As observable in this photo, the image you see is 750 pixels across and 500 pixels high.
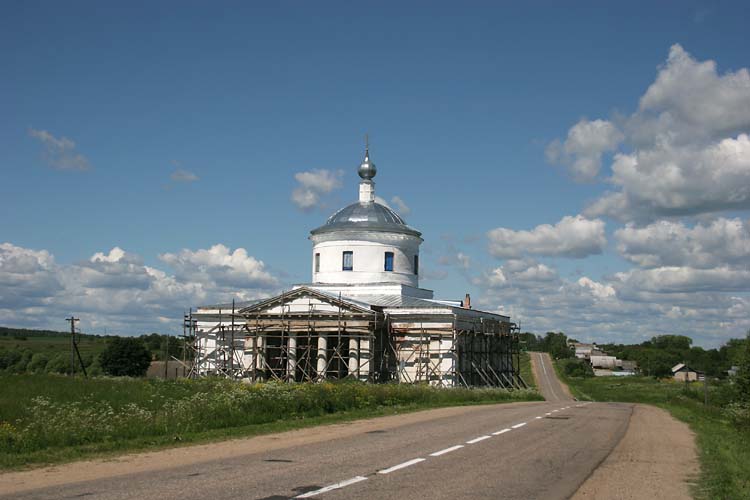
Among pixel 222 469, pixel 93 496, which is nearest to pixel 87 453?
pixel 222 469

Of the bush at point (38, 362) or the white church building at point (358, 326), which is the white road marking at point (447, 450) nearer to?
the white church building at point (358, 326)

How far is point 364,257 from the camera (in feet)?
174

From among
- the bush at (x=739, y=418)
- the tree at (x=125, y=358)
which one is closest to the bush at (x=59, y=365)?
the tree at (x=125, y=358)

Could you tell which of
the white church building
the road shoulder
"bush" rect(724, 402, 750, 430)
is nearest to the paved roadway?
the road shoulder

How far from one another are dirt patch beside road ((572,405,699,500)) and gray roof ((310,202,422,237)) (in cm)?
3327

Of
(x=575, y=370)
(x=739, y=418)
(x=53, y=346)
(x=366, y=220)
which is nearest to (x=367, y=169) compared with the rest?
(x=366, y=220)

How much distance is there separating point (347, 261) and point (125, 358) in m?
35.2

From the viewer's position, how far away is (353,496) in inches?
389

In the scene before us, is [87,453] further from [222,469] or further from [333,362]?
[333,362]

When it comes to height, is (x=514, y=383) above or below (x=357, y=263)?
below

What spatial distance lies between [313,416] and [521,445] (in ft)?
25.2

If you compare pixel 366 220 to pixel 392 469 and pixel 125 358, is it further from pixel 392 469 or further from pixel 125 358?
pixel 392 469

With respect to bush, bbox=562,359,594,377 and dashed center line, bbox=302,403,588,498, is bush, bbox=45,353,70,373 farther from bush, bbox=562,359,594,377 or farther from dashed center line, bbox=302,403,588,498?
dashed center line, bbox=302,403,588,498

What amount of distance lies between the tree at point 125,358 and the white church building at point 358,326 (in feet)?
97.6
